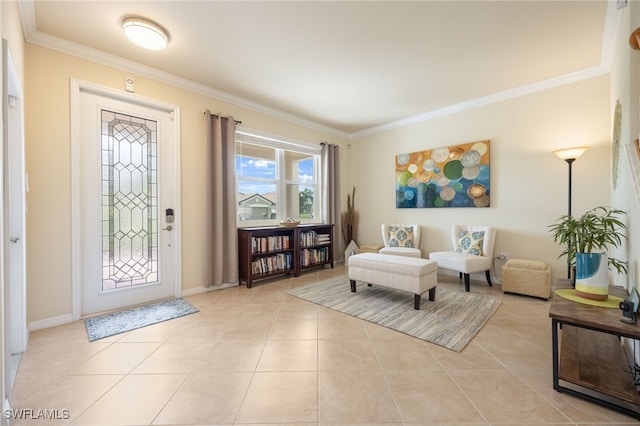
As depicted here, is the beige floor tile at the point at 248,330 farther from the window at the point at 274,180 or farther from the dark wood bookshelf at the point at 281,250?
the window at the point at 274,180

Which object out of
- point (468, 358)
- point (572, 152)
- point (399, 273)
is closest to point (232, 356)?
point (468, 358)

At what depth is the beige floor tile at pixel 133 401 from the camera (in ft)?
4.40

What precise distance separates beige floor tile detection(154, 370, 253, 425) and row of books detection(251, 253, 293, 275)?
2081 mm

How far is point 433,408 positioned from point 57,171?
3526 millimetres

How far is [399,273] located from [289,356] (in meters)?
1.47

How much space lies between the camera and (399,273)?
284cm

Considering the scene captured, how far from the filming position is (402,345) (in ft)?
6.79

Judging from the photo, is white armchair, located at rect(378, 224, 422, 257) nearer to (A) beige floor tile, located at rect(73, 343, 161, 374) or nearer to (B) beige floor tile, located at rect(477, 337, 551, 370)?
(B) beige floor tile, located at rect(477, 337, 551, 370)

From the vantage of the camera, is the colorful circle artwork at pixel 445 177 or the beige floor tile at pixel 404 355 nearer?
the beige floor tile at pixel 404 355

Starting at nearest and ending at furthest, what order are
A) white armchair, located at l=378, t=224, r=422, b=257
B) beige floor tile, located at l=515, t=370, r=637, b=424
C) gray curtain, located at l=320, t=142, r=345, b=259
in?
beige floor tile, located at l=515, t=370, r=637, b=424
white armchair, located at l=378, t=224, r=422, b=257
gray curtain, located at l=320, t=142, r=345, b=259

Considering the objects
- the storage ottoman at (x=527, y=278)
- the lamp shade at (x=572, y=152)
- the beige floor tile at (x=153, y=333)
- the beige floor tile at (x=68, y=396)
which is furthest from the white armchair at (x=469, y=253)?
the beige floor tile at (x=68, y=396)

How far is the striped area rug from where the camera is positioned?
2.26 meters

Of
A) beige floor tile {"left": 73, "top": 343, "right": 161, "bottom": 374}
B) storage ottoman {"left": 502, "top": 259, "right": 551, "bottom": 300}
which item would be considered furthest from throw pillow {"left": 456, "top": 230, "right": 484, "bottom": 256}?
beige floor tile {"left": 73, "top": 343, "right": 161, "bottom": 374}

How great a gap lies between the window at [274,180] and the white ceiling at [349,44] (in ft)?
2.51
